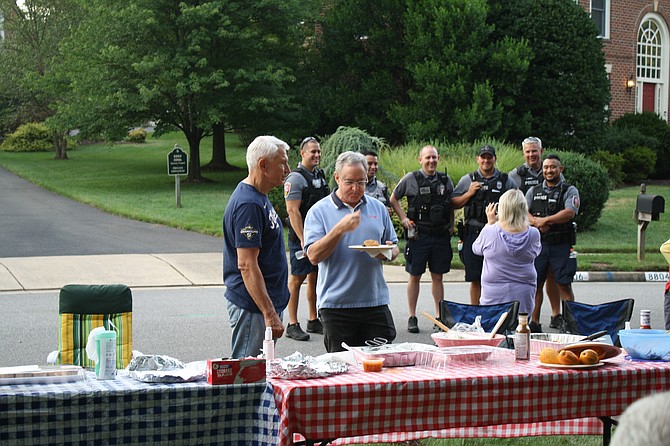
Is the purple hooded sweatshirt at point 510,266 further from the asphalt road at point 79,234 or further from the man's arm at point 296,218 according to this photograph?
the asphalt road at point 79,234

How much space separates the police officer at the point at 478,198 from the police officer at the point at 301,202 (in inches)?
69.1

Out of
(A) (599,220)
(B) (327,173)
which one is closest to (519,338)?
(B) (327,173)

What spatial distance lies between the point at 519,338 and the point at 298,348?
4.85 meters

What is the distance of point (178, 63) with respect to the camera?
99.2 ft

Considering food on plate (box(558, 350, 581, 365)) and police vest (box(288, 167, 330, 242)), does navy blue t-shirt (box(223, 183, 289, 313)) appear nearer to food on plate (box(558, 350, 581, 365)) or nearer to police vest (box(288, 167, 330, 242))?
food on plate (box(558, 350, 581, 365))

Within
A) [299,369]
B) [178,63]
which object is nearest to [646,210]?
[299,369]

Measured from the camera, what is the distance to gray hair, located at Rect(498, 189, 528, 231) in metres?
8.95

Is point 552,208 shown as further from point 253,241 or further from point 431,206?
point 253,241

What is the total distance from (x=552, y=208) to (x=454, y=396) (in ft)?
20.7

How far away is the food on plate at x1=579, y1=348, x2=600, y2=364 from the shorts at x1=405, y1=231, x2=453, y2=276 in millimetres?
5764

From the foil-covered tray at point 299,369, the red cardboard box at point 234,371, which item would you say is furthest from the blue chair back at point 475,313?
the red cardboard box at point 234,371

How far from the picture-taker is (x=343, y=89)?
106ft

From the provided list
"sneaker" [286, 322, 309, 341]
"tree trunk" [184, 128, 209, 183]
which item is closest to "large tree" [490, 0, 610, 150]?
"tree trunk" [184, 128, 209, 183]

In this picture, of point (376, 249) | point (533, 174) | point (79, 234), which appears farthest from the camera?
point (79, 234)
